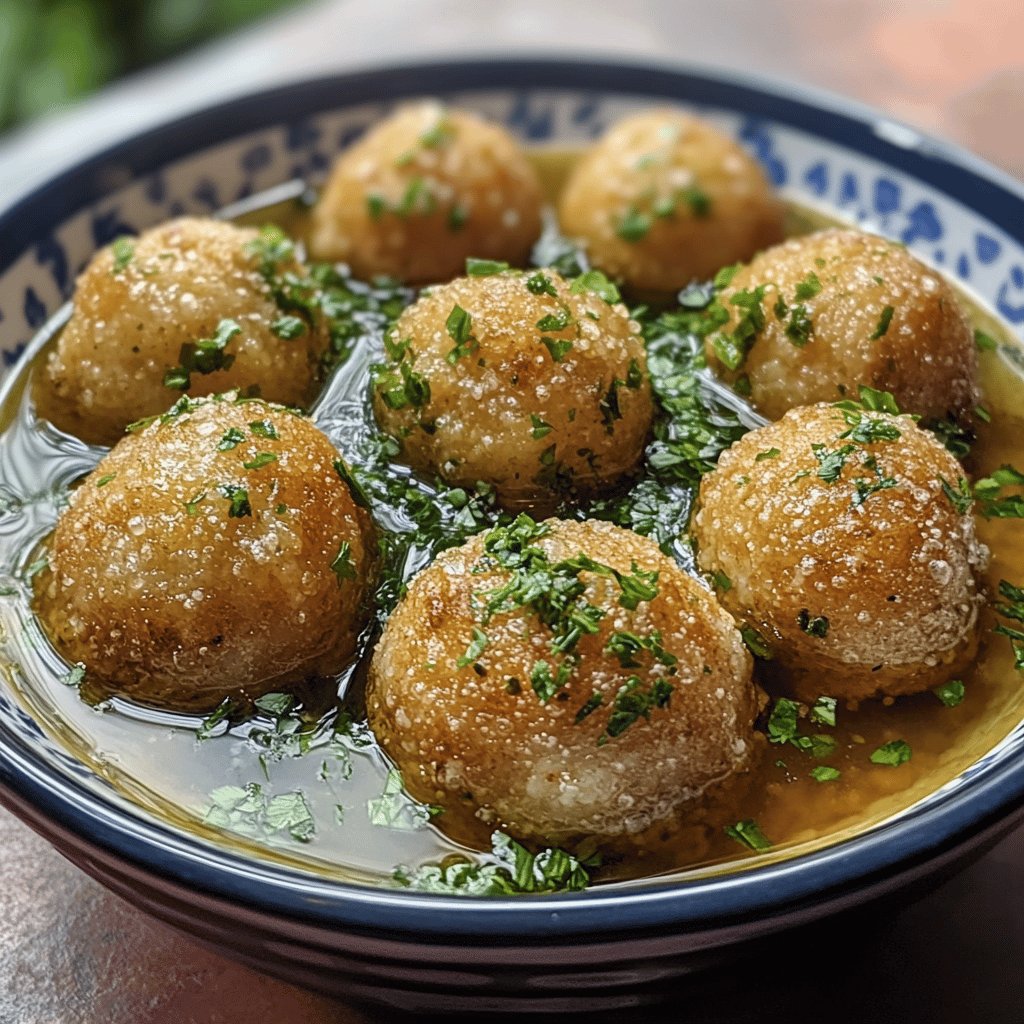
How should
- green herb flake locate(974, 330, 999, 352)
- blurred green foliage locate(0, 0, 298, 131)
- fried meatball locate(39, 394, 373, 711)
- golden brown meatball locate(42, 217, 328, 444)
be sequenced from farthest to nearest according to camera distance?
blurred green foliage locate(0, 0, 298, 131), green herb flake locate(974, 330, 999, 352), golden brown meatball locate(42, 217, 328, 444), fried meatball locate(39, 394, 373, 711)

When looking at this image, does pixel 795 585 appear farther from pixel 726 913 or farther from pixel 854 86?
pixel 854 86

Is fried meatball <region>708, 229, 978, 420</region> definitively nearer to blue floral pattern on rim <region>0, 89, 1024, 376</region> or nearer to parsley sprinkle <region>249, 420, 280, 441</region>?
blue floral pattern on rim <region>0, 89, 1024, 376</region>

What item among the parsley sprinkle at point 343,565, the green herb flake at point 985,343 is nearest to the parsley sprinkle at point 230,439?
the parsley sprinkle at point 343,565

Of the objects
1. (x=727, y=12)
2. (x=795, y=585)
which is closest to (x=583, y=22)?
(x=727, y=12)

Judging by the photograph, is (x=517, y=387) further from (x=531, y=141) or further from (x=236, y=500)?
(x=531, y=141)

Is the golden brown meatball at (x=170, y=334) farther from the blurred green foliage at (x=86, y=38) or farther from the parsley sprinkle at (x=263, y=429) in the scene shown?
the blurred green foliage at (x=86, y=38)

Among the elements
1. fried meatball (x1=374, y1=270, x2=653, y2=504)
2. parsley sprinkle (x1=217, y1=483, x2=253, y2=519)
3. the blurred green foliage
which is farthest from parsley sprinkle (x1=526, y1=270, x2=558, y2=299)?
the blurred green foliage
